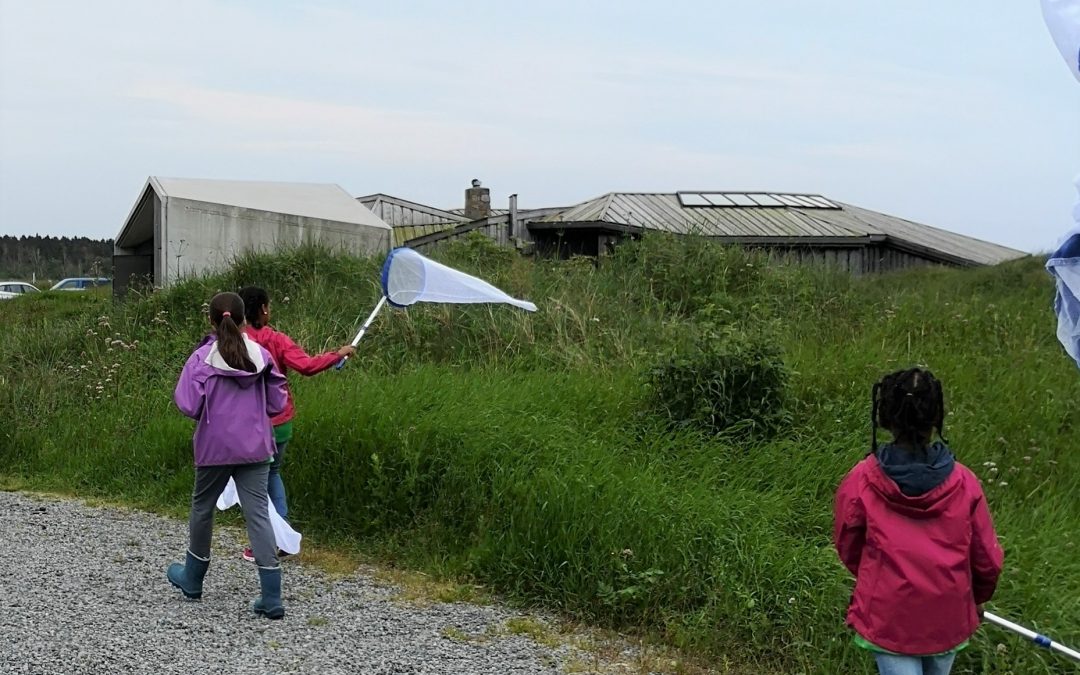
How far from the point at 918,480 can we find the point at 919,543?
21cm

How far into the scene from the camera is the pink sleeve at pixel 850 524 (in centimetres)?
370

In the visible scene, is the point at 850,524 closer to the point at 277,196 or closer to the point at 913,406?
the point at 913,406

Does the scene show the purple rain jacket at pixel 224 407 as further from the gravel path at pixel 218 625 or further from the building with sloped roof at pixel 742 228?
the building with sloped roof at pixel 742 228

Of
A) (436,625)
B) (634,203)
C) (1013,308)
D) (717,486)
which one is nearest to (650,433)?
(717,486)

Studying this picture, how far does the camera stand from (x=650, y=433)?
7672mm

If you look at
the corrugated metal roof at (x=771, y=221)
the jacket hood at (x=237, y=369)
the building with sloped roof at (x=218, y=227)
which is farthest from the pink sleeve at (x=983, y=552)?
the corrugated metal roof at (x=771, y=221)

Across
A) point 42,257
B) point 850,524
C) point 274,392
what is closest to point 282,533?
point 274,392

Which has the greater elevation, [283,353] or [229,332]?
[229,332]

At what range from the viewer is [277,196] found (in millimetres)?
17797

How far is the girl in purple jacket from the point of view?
5.57 metres

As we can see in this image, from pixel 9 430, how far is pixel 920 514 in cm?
933

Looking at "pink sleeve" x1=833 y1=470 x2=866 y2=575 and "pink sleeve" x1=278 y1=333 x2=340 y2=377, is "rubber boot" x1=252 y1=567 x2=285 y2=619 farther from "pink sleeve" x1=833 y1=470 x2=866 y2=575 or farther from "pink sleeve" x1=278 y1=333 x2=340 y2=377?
"pink sleeve" x1=833 y1=470 x2=866 y2=575

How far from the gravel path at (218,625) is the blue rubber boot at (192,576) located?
0.27ft

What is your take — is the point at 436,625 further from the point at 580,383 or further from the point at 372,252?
the point at 372,252
